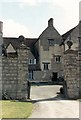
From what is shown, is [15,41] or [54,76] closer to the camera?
[54,76]

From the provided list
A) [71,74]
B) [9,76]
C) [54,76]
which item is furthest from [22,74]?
[54,76]

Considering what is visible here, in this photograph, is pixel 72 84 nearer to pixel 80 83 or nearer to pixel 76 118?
pixel 80 83

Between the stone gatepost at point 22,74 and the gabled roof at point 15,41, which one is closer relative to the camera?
the stone gatepost at point 22,74

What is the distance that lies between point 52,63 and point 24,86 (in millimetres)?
27202

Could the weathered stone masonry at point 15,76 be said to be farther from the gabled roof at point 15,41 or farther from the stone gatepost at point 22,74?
the gabled roof at point 15,41

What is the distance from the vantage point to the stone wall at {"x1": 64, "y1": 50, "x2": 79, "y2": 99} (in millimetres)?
20938

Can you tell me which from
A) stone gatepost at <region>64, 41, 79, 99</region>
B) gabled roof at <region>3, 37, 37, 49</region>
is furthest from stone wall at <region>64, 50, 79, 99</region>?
gabled roof at <region>3, 37, 37, 49</region>

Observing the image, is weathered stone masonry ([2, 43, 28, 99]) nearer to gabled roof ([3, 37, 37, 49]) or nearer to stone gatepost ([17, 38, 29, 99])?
stone gatepost ([17, 38, 29, 99])

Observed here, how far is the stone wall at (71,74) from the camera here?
20.9m

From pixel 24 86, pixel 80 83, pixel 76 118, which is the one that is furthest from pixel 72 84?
pixel 76 118

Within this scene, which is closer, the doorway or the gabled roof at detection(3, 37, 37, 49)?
the doorway

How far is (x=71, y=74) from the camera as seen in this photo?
21.0m

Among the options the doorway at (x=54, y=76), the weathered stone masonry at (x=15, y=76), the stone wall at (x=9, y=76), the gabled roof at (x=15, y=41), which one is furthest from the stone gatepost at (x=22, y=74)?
the gabled roof at (x=15, y=41)

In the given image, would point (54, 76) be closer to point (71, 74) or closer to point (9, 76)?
point (71, 74)
